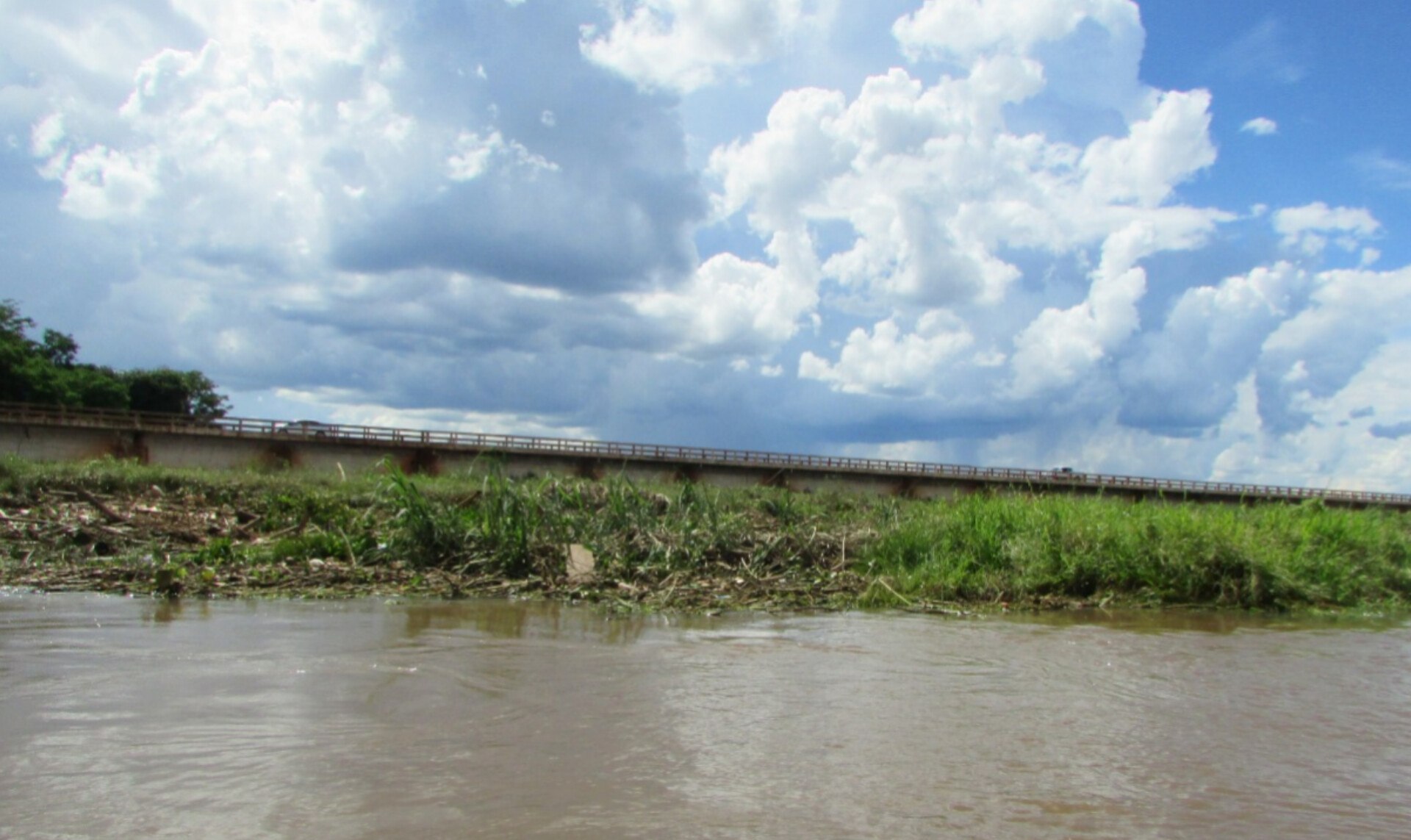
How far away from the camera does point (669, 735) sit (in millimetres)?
5152

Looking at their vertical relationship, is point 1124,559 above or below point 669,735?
above

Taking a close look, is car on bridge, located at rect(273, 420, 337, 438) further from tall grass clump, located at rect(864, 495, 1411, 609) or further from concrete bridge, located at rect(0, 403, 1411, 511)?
tall grass clump, located at rect(864, 495, 1411, 609)

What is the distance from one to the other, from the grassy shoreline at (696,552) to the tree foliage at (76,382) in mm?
42372

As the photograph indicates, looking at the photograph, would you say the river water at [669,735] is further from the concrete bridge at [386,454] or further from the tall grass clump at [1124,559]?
the concrete bridge at [386,454]

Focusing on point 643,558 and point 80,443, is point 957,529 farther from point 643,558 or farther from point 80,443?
point 80,443

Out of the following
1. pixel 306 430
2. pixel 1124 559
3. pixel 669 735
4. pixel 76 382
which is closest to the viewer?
pixel 669 735

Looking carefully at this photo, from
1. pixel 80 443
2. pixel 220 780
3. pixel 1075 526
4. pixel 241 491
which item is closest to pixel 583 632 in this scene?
pixel 220 780

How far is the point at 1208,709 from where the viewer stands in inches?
249

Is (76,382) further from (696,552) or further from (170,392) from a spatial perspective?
(696,552)

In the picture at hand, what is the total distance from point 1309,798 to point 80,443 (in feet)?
131

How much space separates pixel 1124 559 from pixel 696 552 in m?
6.07

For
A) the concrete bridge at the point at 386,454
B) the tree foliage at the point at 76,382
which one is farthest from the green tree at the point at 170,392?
the concrete bridge at the point at 386,454

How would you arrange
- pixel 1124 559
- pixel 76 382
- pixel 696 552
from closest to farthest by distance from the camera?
pixel 696 552, pixel 1124 559, pixel 76 382

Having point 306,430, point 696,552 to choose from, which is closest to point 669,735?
point 696,552
